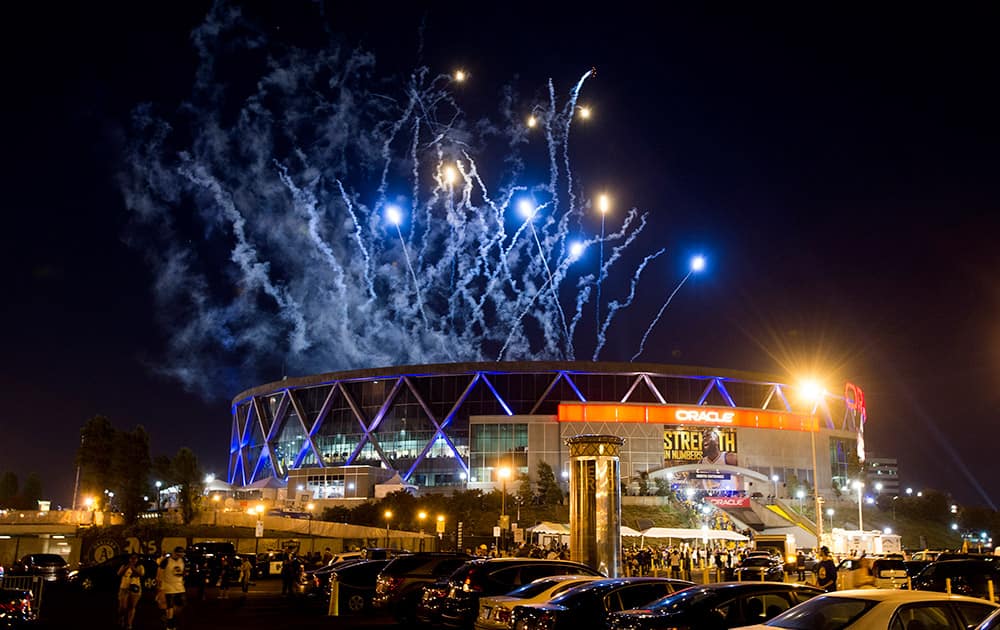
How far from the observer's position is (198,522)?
60.4m

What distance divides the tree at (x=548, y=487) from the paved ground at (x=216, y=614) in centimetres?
4505

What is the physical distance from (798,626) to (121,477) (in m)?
77.8

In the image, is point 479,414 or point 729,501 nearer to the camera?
point 729,501

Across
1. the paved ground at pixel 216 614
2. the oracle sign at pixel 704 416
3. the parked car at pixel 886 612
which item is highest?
the oracle sign at pixel 704 416

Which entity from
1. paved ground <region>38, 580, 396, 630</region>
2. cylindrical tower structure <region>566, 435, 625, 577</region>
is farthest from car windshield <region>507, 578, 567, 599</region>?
cylindrical tower structure <region>566, 435, 625, 577</region>

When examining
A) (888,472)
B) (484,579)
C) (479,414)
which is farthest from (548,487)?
(888,472)

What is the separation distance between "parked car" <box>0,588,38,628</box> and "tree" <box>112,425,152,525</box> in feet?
205

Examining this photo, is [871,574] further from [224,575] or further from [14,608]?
[224,575]

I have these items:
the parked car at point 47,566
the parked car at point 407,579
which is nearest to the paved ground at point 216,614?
the parked car at point 407,579

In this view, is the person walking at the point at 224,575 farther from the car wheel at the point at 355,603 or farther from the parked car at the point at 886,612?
the parked car at the point at 886,612

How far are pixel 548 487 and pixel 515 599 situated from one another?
60198 mm

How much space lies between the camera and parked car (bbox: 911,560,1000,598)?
22016mm

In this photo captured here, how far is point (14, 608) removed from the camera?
648 inches

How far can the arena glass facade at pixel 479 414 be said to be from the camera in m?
84.2
